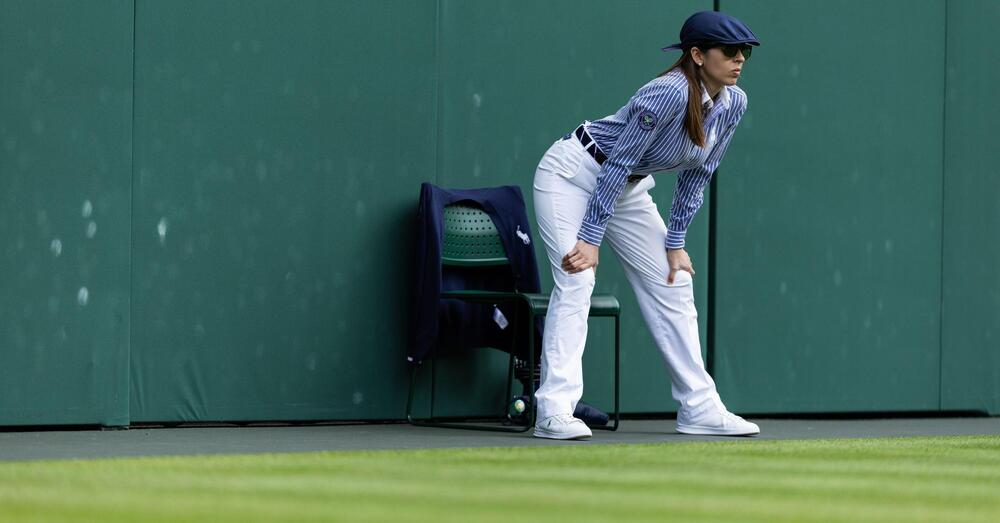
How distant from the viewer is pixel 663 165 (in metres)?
6.69

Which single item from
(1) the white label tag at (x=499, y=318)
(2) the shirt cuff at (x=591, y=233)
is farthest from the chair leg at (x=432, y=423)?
(2) the shirt cuff at (x=591, y=233)

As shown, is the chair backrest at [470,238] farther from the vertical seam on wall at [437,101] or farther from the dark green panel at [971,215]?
the dark green panel at [971,215]

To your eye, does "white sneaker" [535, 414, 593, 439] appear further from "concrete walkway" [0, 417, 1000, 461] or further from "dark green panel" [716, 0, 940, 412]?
"dark green panel" [716, 0, 940, 412]

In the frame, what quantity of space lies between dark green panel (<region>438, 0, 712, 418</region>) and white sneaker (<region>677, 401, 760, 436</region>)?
100 centimetres

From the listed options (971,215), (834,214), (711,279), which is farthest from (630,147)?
(971,215)

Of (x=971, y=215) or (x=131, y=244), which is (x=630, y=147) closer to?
(x=131, y=244)

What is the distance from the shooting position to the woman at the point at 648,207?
6449 millimetres

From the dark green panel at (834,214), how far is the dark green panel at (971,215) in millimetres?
101

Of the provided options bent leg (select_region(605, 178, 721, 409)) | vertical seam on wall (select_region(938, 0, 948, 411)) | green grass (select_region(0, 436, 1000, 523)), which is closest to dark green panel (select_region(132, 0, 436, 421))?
bent leg (select_region(605, 178, 721, 409))

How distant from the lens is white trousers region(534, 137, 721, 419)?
6.51 m

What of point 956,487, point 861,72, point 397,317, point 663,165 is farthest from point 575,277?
point 861,72

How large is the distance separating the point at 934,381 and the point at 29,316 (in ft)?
16.9

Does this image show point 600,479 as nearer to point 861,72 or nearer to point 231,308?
point 231,308

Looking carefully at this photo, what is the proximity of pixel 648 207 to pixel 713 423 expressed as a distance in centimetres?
100
